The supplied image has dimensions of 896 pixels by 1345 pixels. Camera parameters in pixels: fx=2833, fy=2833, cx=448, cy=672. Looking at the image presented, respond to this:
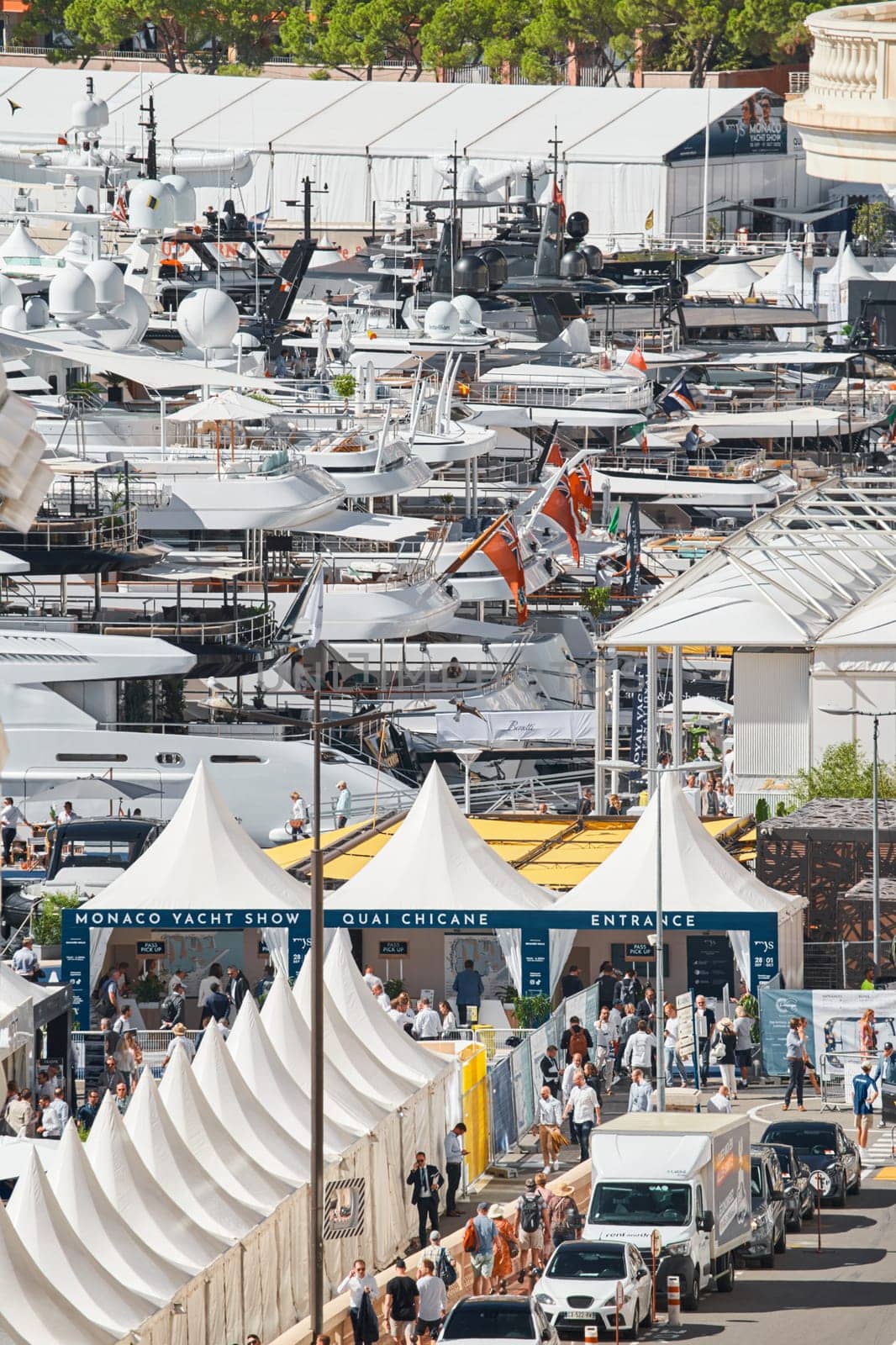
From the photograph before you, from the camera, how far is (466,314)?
225 ft

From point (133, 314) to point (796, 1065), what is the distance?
36730mm

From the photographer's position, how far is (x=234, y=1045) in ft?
78.7

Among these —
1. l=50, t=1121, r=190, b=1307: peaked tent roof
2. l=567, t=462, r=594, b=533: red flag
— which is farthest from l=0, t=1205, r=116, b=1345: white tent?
l=567, t=462, r=594, b=533: red flag

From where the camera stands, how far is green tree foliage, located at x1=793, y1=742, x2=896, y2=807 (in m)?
37.1

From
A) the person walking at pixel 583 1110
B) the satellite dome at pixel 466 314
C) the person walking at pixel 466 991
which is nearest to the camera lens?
the person walking at pixel 583 1110

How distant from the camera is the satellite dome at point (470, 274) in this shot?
2968 inches

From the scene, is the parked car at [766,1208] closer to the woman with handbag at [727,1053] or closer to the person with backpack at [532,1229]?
the person with backpack at [532,1229]

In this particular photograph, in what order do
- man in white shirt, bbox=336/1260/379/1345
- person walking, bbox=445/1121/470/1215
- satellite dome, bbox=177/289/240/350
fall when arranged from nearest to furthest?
man in white shirt, bbox=336/1260/379/1345, person walking, bbox=445/1121/470/1215, satellite dome, bbox=177/289/240/350

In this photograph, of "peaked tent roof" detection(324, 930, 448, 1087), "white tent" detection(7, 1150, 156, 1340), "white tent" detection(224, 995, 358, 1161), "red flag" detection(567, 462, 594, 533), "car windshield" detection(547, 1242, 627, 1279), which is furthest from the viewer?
"red flag" detection(567, 462, 594, 533)

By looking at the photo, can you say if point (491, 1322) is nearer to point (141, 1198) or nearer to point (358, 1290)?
point (358, 1290)

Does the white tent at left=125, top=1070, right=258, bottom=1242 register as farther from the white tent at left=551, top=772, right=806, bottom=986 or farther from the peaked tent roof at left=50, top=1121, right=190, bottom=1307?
the white tent at left=551, top=772, right=806, bottom=986

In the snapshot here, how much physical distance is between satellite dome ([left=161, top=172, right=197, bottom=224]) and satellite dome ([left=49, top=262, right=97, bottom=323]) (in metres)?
14.6

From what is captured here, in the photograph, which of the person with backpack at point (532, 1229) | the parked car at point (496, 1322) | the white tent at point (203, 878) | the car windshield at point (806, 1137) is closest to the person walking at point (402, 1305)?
the parked car at point (496, 1322)

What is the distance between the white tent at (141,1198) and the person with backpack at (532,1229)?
314cm
